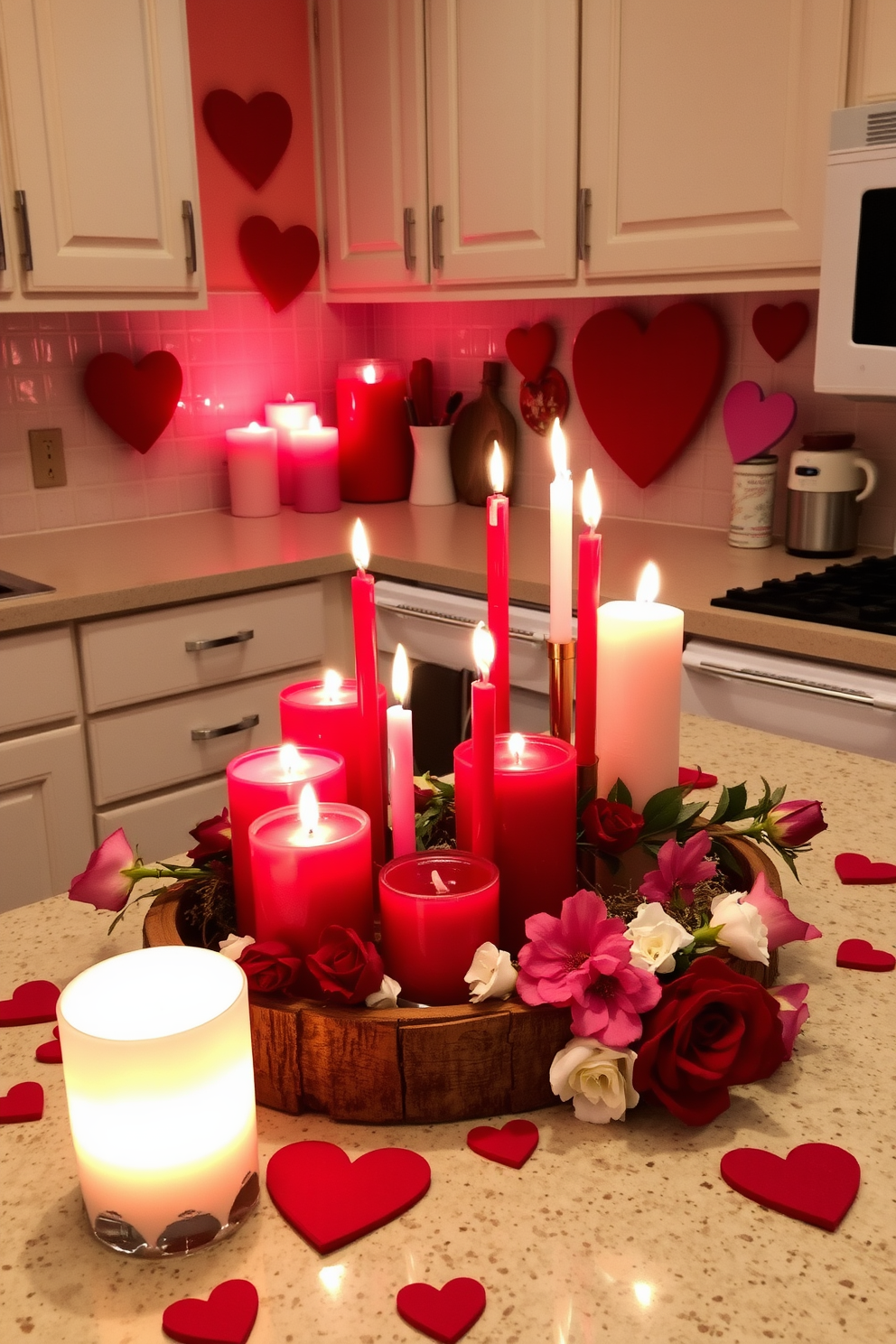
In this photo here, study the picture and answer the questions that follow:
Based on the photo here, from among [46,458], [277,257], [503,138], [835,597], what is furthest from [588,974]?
[277,257]

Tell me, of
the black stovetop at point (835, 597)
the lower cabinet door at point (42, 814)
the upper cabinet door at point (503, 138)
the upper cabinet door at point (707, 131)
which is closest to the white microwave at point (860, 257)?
the upper cabinet door at point (707, 131)

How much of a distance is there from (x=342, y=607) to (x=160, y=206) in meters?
0.87

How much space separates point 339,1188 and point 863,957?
389 millimetres

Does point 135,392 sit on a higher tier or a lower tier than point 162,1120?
higher

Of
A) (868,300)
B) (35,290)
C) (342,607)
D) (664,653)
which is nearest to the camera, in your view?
(664,653)

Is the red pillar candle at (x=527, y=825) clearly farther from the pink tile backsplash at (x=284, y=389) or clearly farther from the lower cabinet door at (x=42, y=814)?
the pink tile backsplash at (x=284, y=389)

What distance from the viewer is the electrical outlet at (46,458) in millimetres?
2594

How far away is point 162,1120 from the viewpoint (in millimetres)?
523

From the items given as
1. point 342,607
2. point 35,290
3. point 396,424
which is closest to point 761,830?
point 342,607

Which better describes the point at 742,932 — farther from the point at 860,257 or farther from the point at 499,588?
the point at 860,257

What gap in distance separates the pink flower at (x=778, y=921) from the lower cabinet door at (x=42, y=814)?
157 cm

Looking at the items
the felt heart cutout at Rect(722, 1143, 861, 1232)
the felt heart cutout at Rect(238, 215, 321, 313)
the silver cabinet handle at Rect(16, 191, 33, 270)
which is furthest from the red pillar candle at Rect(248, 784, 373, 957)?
the felt heart cutout at Rect(238, 215, 321, 313)

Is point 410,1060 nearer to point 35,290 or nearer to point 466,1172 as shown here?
point 466,1172

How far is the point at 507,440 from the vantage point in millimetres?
2873
